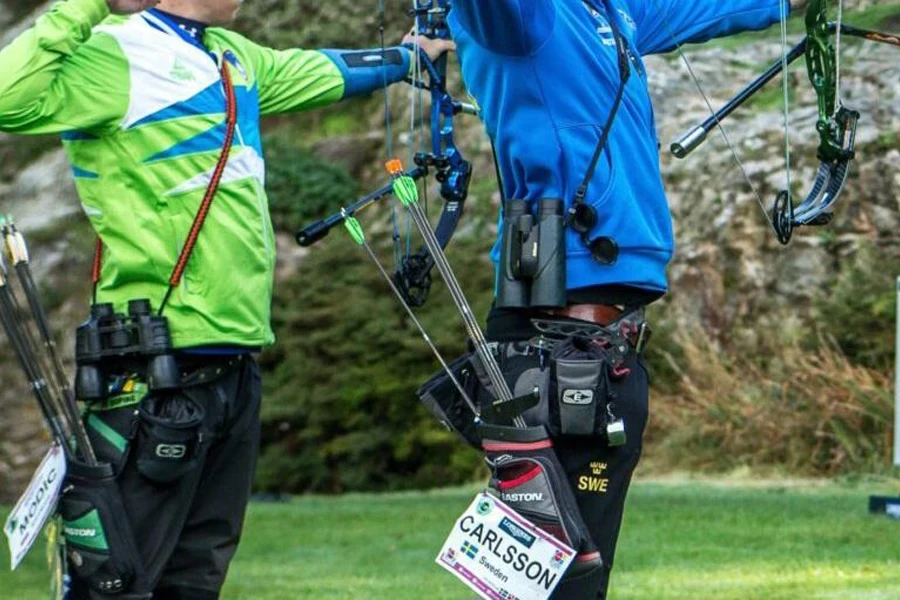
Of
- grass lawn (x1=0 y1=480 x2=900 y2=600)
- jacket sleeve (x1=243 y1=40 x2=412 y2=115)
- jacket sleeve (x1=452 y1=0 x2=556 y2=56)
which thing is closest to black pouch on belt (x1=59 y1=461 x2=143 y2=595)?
jacket sleeve (x1=243 y1=40 x2=412 y2=115)

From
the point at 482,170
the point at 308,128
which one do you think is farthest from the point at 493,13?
the point at 308,128

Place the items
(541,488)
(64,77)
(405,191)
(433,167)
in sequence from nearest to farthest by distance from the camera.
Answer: (541,488)
(405,191)
(64,77)
(433,167)

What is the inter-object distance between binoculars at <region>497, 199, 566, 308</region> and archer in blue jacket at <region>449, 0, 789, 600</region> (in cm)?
Result: 3

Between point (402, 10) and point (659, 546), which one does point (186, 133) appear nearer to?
point (659, 546)

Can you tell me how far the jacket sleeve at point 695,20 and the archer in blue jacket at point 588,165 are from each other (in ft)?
0.99

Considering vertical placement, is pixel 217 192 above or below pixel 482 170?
above

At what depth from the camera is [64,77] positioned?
16.6ft

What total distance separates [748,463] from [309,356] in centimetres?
411

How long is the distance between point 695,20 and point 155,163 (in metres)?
1.45

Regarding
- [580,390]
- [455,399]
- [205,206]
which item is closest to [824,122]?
[580,390]

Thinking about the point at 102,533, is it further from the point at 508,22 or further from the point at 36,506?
the point at 508,22

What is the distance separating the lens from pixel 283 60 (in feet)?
18.5

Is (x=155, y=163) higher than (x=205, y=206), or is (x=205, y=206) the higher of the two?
(x=155, y=163)

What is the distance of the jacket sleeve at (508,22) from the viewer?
4.13 m
